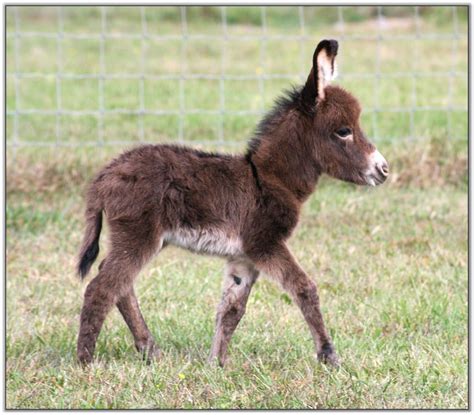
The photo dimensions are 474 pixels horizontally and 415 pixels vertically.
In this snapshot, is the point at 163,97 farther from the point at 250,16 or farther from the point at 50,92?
the point at 250,16

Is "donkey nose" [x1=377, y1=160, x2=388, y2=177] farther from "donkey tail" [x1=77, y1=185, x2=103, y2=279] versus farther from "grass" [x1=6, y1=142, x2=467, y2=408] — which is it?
"donkey tail" [x1=77, y1=185, x2=103, y2=279]

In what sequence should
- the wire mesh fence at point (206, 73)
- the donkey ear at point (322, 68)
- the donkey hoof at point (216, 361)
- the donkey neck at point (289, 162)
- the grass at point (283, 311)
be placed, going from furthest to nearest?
the wire mesh fence at point (206, 73) < the donkey neck at point (289, 162) < the donkey hoof at point (216, 361) < the donkey ear at point (322, 68) < the grass at point (283, 311)

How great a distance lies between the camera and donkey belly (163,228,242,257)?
5023 millimetres

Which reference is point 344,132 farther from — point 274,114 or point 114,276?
point 114,276

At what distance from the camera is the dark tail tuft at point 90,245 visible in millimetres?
5176

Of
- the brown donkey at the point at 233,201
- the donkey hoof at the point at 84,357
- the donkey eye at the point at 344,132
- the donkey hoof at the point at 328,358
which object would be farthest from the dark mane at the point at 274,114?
the donkey hoof at the point at 84,357

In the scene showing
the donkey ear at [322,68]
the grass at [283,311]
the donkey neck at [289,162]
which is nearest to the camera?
the grass at [283,311]

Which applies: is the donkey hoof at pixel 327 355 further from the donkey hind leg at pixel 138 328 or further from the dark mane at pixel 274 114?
the dark mane at pixel 274 114

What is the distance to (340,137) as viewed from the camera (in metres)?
5.20

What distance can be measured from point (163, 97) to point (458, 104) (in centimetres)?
330

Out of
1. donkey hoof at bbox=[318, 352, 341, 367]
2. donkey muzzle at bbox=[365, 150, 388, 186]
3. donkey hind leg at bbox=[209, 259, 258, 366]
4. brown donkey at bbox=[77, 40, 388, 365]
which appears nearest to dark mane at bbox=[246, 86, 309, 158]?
brown donkey at bbox=[77, 40, 388, 365]

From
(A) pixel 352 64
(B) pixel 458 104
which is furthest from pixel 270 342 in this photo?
(A) pixel 352 64

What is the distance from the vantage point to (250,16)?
51.6 ft

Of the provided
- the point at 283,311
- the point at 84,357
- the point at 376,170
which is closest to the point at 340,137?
the point at 376,170
